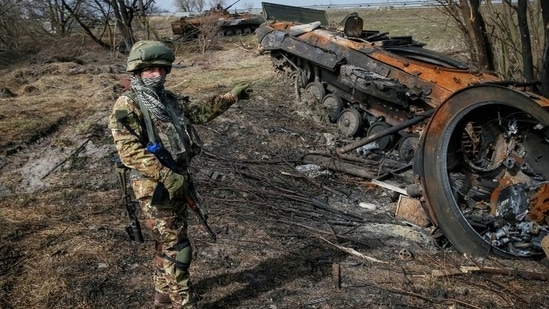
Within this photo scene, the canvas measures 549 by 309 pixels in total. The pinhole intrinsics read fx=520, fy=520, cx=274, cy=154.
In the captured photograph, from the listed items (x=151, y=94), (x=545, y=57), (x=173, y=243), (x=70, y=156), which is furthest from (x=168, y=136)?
(x=545, y=57)

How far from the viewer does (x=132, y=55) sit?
3385mm

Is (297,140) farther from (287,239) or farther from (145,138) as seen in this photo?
(145,138)

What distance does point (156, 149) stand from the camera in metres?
3.31

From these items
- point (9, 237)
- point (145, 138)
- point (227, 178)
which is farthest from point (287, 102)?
point (145, 138)

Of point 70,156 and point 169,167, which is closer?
point 169,167

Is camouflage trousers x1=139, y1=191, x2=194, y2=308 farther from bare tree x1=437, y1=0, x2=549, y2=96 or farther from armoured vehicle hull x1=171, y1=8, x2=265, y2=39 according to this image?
armoured vehicle hull x1=171, y1=8, x2=265, y2=39

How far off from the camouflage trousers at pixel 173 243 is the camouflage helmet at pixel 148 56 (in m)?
0.89

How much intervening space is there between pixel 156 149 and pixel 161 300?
4.01 ft

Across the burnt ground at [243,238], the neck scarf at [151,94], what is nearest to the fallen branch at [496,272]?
the burnt ground at [243,238]

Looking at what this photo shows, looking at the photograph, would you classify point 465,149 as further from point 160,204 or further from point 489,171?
point 160,204

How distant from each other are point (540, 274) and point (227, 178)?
3.82 meters

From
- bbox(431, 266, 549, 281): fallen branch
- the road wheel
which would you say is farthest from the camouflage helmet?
the road wheel

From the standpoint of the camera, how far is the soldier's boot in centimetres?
381

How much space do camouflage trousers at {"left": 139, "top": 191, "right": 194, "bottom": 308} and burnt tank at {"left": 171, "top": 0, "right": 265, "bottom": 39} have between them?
1931 cm
